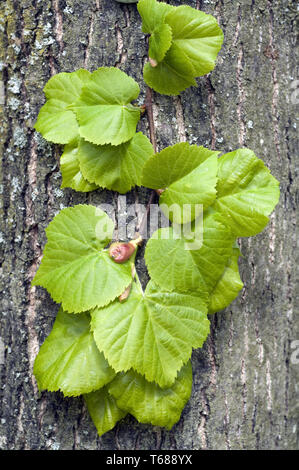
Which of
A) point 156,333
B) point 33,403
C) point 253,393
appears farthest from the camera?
point 253,393

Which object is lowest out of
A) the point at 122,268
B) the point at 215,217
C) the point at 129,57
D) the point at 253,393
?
the point at 253,393

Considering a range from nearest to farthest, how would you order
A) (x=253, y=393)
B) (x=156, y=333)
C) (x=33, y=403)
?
(x=156, y=333) → (x=33, y=403) → (x=253, y=393)

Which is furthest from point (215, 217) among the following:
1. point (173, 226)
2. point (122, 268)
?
point (122, 268)

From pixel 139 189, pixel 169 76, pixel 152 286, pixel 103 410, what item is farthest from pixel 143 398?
pixel 169 76

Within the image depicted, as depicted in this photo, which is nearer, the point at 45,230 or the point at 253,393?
the point at 45,230

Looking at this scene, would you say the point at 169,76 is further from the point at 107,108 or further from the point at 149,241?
the point at 149,241

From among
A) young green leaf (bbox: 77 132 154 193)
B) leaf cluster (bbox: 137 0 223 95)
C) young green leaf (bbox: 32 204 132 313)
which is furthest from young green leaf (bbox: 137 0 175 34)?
young green leaf (bbox: 32 204 132 313)

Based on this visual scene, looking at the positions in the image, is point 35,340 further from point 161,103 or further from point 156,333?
point 161,103
